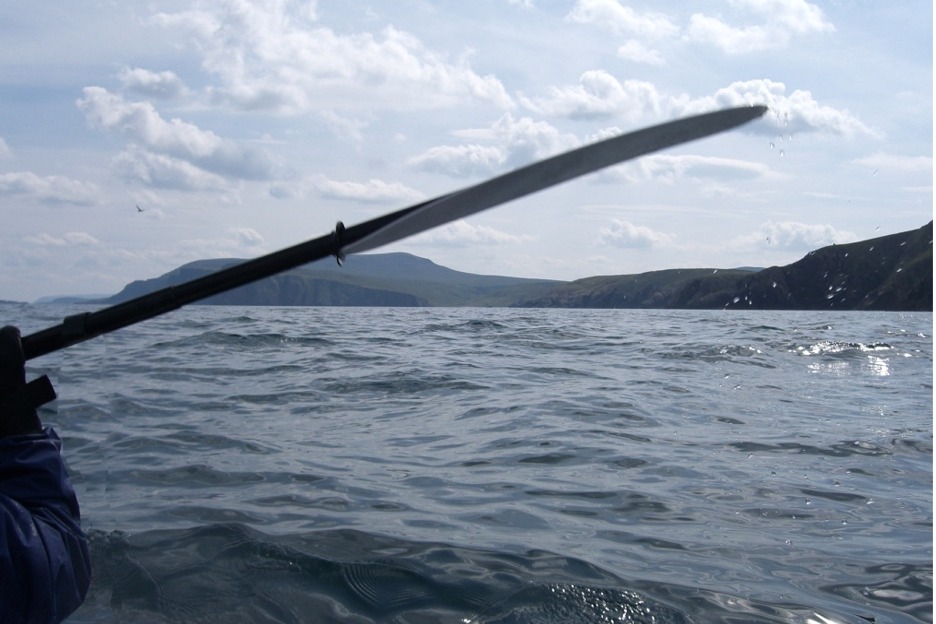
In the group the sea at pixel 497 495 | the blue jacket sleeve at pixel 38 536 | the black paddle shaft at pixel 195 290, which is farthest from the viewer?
the sea at pixel 497 495

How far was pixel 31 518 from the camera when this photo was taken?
7.13 ft

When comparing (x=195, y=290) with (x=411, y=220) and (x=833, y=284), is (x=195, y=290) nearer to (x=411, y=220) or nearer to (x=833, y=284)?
(x=411, y=220)

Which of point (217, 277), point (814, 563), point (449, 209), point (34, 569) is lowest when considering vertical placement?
point (814, 563)

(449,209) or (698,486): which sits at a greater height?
(449,209)

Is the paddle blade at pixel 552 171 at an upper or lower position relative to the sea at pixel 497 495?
upper

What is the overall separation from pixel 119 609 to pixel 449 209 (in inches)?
144

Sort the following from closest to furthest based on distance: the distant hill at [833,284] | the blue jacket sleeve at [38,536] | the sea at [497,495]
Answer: the blue jacket sleeve at [38,536]
the sea at [497,495]
the distant hill at [833,284]

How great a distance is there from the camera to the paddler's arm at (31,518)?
6.89 ft

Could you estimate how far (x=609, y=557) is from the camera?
5250 millimetres

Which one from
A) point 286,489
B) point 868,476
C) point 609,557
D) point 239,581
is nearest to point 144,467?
point 286,489

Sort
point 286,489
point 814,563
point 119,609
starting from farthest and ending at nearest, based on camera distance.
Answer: point 286,489 < point 814,563 < point 119,609

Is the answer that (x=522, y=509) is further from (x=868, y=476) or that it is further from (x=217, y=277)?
(x=217, y=277)

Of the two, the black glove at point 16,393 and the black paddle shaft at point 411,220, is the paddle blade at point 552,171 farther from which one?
the black glove at point 16,393

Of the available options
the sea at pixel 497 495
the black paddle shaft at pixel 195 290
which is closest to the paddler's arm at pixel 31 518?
the black paddle shaft at pixel 195 290
